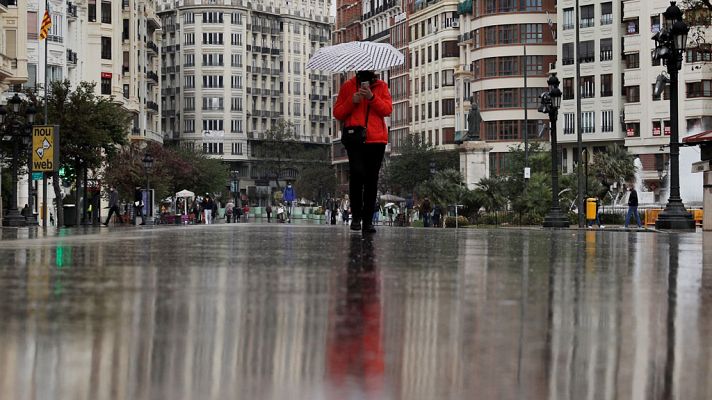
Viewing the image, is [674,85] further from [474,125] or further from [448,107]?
[448,107]

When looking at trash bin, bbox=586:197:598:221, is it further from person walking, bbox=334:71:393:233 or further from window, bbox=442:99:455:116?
window, bbox=442:99:455:116

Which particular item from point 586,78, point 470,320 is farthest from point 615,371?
point 586,78

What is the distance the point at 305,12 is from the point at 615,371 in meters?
179

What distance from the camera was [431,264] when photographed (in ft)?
25.7

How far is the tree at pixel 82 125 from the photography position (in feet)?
172

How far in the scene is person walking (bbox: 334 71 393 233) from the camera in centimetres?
1342

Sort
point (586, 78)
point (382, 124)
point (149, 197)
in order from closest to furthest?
point (382, 124), point (149, 197), point (586, 78)

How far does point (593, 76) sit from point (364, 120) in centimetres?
8981

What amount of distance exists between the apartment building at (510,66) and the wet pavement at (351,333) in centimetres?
9938

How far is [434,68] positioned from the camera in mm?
126312

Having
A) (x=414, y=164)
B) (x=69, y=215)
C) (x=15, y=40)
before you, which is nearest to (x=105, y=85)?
(x=414, y=164)

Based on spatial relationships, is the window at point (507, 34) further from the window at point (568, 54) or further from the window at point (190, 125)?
the window at point (190, 125)

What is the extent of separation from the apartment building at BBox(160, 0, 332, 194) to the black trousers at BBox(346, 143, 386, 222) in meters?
152

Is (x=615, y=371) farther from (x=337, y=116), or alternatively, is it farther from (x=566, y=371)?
(x=337, y=116)
